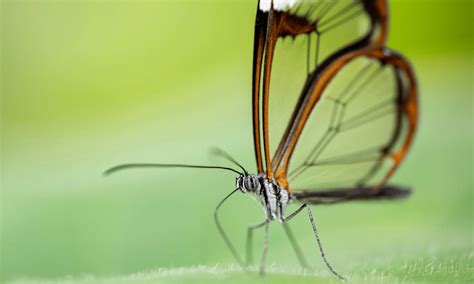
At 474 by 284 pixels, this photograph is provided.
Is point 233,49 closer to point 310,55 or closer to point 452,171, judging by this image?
point 452,171

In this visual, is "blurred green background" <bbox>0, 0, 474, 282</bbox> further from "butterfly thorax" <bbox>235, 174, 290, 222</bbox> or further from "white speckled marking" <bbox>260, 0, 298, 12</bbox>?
"white speckled marking" <bbox>260, 0, 298, 12</bbox>

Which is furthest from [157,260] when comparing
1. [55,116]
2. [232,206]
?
[55,116]

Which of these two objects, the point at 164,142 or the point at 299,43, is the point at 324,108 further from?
the point at 164,142

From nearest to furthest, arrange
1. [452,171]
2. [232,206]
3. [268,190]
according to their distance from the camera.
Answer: [268,190] → [232,206] → [452,171]

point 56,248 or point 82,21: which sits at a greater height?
point 82,21

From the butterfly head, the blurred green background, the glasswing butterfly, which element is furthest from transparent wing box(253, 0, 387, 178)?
the blurred green background

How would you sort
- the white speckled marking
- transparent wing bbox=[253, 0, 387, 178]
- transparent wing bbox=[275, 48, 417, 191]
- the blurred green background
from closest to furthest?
1. the white speckled marking
2. transparent wing bbox=[253, 0, 387, 178]
3. transparent wing bbox=[275, 48, 417, 191]
4. the blurred green background
